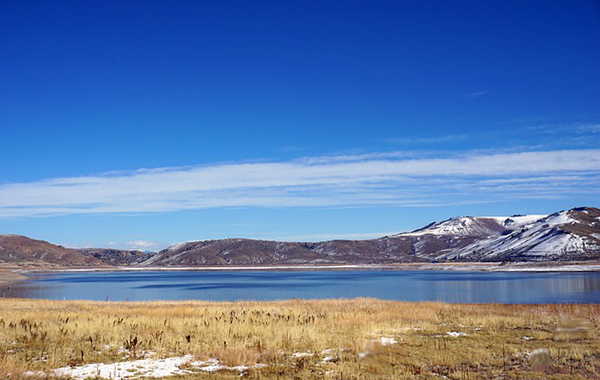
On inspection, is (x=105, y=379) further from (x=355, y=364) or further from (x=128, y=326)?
(x=128, y=326)

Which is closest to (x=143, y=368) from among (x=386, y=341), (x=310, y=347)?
(x=310, y=347)

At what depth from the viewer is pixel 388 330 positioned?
26266 millimetres

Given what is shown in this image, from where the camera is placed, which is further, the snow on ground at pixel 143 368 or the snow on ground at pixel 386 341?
the snow on ground at pixel 386 341

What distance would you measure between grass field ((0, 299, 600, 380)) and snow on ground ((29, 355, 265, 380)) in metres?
0.11

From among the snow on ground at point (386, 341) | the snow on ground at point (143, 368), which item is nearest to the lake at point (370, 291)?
the snow on ground at point (386, 341)

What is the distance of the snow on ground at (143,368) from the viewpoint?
1602cm

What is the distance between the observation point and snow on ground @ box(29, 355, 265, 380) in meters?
16.0

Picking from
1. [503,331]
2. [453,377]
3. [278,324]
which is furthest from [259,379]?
[503,331]

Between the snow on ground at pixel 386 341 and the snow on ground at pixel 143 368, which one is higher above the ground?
the snow on ground at pixel 143 368

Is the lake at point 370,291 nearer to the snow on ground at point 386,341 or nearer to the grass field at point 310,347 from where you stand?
the grass field at point 310,347

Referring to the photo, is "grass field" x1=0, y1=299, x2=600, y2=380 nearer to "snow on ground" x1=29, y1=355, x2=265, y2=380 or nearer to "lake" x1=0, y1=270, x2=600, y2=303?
"snow on ground" x1=29, y1=355, x2=265, y2=380

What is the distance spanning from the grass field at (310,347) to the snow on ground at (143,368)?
0.11 meters

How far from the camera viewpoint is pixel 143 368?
1719cm

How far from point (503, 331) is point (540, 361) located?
8.81 meters
